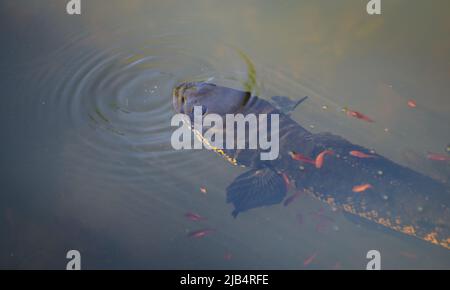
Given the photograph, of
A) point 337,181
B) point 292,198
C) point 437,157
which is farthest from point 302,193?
point 437,157

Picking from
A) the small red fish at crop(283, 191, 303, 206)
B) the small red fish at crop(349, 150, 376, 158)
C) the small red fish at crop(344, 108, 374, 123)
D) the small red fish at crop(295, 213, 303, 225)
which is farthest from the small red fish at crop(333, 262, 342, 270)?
the small red fish at crop(344, 108, 374, 123)

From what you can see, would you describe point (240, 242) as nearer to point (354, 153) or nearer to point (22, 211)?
point (354, 153)

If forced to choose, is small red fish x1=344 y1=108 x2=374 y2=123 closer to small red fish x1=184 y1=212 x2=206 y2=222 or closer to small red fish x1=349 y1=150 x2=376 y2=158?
small red fish x1=349 y1=150 x2=376 y2=158

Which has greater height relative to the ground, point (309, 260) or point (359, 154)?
point (359, 154)

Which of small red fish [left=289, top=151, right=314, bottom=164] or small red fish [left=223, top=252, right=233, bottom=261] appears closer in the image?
small red fish [left=223, top=252, right=233, bottom=261]

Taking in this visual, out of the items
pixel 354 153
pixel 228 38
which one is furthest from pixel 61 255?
pixel 228 38

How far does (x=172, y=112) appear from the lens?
166 inches

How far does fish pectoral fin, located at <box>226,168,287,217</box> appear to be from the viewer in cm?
374

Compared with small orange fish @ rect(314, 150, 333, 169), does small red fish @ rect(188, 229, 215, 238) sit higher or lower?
lower

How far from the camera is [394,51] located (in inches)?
192

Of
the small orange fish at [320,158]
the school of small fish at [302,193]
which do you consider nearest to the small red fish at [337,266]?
the school of small fish at [302,193]

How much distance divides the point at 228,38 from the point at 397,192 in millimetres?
2529

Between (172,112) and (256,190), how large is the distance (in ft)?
3.74

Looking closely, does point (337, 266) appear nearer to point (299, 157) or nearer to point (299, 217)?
point (299, 217)
